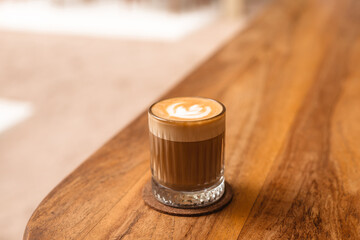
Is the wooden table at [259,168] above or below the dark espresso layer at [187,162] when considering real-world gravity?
below

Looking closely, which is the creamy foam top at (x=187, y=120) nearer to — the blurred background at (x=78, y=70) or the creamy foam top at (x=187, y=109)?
the creamy foam top at (x=187, y=109)

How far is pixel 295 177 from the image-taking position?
584 millimetres

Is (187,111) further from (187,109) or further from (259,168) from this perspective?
(259,168)

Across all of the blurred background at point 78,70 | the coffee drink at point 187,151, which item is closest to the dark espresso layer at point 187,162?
the coffee drink at point 187,151

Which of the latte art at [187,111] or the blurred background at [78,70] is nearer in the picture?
the latte art at [187,111]

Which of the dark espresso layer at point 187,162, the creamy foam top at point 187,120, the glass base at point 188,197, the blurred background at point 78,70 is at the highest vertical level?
the creamy foam top at point 187,120

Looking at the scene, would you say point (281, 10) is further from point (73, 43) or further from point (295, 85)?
point (73, 43)

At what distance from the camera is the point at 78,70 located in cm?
292

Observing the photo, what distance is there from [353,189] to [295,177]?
0.24ft

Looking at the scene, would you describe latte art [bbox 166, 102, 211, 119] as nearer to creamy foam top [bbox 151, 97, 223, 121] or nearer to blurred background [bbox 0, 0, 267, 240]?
creamy foam top [bbox 151, 97, 223, 121]

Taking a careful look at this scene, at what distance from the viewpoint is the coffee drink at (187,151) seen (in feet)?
1.60

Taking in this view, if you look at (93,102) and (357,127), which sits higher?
(357,127)

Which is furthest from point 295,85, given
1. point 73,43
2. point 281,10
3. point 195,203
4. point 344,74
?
point 73,43

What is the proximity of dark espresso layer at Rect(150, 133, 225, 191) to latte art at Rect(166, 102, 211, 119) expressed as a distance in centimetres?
3
